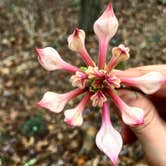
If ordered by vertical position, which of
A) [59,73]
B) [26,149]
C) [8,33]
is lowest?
[26,149]

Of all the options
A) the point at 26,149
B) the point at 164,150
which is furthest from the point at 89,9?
the point at 164,150

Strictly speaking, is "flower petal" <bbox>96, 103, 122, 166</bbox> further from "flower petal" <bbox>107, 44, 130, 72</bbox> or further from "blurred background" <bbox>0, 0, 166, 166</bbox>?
"blurred background" <bbox>0, 0, 166, 166</bbox>

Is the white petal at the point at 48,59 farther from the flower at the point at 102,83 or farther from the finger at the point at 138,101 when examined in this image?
the finger at the point at 138,101

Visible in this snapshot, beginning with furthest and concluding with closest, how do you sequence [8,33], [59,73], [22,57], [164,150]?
[8,33]
[22,57]
[59,73]
[164,150]

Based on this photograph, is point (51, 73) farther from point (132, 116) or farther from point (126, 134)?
point (132, 116)

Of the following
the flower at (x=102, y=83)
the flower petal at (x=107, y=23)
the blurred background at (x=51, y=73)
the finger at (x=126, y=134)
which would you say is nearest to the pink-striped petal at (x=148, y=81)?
the flower at (x=102, y=83)

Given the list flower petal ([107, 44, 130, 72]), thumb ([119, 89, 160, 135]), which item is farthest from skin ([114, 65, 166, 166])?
flower petal ([107, 44, 130, 72])

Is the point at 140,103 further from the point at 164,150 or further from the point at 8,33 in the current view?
the point at 8,33

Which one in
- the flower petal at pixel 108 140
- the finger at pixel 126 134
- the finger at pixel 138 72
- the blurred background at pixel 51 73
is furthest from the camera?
the blurred background at pixel 51 73
